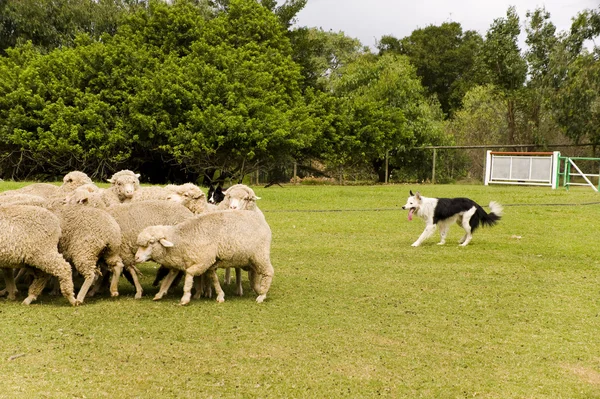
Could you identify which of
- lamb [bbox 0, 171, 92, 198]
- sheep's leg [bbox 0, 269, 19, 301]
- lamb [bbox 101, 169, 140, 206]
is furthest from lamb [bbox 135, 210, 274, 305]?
lamb [bbox 0, 171, 92, 198]

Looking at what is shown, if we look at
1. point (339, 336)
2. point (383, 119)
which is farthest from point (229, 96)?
point (339, 336)

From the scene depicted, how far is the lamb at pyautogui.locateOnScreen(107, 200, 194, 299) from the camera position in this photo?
25.1ft

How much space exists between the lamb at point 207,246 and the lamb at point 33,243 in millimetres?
841

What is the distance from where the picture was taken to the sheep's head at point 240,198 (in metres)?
8.40

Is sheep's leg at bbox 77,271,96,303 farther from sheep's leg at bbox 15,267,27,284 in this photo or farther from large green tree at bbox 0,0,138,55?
large green tree at bbox 0,0,138,55

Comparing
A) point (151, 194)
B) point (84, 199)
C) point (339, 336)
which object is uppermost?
point (84, 199)

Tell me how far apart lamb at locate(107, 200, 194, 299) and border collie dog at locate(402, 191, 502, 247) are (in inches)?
230

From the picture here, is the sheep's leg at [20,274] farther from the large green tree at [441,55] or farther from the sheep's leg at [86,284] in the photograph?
the large green tree at [441,55]

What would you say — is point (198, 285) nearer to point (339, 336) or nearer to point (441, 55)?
point (339, 336)

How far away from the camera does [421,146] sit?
3503 cm

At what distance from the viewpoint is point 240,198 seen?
27.8 feet

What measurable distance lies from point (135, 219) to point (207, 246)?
4.03 feet

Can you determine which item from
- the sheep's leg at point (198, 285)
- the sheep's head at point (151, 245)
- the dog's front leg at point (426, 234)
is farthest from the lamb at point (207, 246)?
the dog's front leg at point (426, 234)

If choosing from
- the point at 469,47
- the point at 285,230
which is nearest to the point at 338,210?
the point at 285,230
